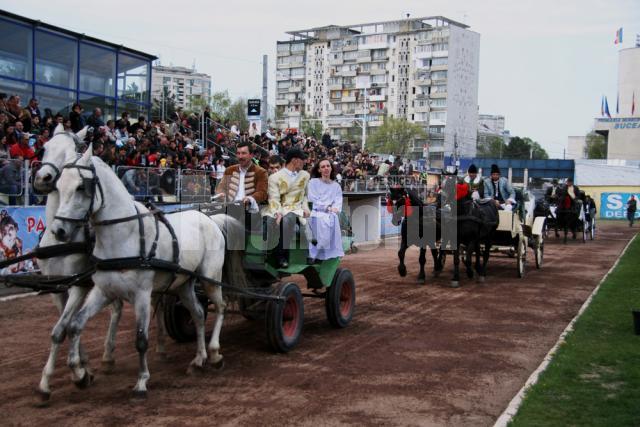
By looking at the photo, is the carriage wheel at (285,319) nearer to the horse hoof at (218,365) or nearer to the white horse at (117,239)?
the horse hoof at (218,365)

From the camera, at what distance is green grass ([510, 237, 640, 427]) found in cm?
604

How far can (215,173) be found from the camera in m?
17.5

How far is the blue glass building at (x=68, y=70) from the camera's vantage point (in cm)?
1723

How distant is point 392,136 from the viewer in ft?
287

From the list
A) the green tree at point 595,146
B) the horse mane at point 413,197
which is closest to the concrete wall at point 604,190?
the horse mane at point 413,197

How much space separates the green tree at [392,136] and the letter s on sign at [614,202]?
1388 inches

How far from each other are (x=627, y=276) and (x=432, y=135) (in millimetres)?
83555

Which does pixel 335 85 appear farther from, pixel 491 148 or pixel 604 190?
pixel 604 190

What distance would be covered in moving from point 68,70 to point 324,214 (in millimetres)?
12591

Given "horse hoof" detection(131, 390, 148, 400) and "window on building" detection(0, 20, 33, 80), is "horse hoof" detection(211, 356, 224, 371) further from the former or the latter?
"window on building" detection(0, 20, 33, 80)

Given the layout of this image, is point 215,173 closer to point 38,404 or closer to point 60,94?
point 60,94

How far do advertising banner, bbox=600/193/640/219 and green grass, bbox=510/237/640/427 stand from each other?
4539 cm

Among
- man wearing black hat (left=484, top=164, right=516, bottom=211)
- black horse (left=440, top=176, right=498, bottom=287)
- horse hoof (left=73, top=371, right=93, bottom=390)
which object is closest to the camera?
horse hoof (left=73, top=371, right=93, bottom=390)

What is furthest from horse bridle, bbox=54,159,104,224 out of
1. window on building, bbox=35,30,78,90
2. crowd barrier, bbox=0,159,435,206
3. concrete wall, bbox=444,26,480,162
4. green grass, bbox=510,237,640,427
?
→ concrete wall, bbox=444,26,480,162
